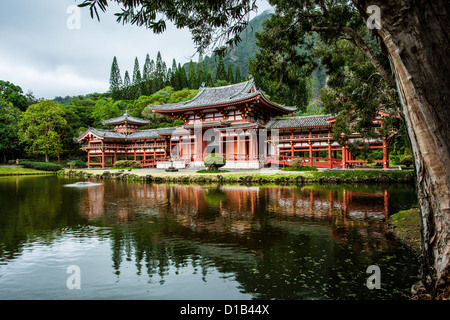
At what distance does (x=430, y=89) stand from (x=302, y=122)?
2229cm

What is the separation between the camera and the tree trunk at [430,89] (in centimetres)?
291

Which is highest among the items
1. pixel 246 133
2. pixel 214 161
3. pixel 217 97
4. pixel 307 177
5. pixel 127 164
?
pixel 217 97

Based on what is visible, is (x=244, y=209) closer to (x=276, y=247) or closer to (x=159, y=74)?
(x=276, y=247)

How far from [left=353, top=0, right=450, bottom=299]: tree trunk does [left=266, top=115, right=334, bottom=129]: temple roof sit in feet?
68.9

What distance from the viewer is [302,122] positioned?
24.5 metres

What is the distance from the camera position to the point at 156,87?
228 ft

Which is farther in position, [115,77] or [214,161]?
[115,77]

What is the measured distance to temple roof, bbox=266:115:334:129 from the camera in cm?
2341

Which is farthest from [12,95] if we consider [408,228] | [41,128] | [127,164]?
[408,228]

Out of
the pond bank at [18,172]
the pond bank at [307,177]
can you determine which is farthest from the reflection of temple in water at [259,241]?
the pond bank at [18,172]

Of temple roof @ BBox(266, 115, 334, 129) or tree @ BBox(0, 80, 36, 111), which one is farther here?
tree @ BBox(0, 80, 36, 111)

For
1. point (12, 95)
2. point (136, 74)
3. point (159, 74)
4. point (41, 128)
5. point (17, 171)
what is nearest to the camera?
point (17, 171)

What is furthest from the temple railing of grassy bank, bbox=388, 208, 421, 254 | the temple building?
grassy bank, bbox=388, 208, 421, 254

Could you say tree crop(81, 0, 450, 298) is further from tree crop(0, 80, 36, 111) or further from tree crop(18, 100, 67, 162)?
tree crop(0, 80, 36, 111)
